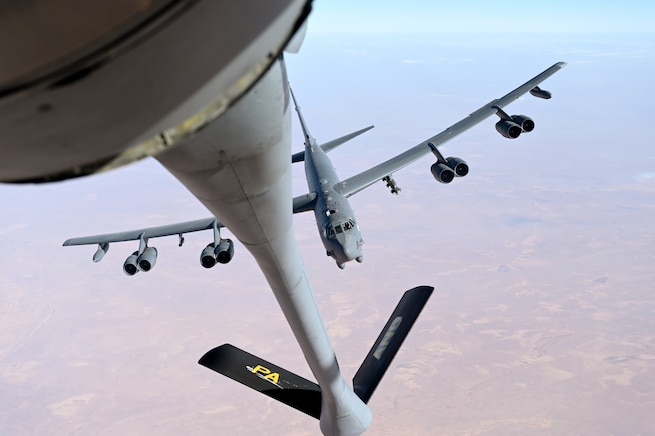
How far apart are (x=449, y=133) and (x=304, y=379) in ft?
42.2

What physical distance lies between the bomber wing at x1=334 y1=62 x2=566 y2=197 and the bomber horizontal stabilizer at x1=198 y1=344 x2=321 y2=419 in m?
11.0

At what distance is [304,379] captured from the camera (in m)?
17.3

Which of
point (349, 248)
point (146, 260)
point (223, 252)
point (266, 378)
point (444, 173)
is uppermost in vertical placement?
point (146, 260)

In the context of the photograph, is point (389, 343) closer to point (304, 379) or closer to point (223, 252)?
point (304, 379)

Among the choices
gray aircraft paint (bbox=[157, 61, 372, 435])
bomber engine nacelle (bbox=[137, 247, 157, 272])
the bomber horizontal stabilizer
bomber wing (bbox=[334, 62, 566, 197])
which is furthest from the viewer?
bomber wing (bbox=[334, 62, 566, 197])

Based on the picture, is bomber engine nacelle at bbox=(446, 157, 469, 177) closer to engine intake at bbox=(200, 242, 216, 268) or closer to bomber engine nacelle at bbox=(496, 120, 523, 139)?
bomber engine nacelle at bbox=(496, 120, 523, 139)

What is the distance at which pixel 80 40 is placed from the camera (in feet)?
6.17

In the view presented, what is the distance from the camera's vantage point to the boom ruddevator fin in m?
17.2

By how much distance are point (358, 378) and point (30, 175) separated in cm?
1627

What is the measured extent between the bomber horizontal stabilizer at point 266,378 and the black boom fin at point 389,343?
1407mm

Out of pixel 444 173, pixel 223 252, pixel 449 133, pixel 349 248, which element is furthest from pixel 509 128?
pixel 223 252

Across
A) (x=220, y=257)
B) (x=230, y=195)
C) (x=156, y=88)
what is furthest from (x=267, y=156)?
(x=220, y=257)

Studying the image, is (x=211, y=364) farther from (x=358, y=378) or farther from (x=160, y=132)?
(x=160, y=132)

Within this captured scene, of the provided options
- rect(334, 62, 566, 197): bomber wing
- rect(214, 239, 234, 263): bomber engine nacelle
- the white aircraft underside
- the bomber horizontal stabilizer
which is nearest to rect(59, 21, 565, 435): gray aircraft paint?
the white aircraft underside
